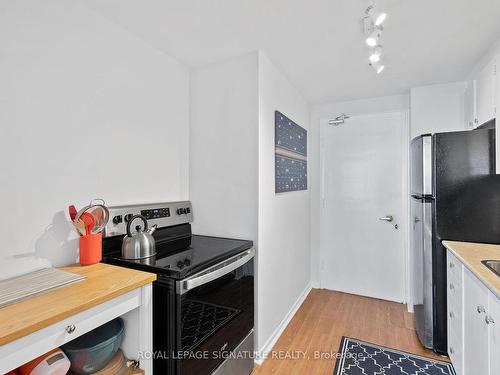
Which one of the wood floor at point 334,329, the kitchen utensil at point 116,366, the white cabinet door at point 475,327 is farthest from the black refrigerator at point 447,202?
the kitchen utensil at point 116,366

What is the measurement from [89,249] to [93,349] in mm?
474

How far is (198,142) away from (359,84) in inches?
67.0

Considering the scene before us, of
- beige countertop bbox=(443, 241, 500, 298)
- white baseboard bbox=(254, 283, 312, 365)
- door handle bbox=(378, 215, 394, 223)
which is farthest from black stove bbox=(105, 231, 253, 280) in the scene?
door handle bbox=(378, 215, 394, 223)

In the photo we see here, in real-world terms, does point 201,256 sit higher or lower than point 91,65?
lower

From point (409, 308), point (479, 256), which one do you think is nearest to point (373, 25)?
point (479, 256)

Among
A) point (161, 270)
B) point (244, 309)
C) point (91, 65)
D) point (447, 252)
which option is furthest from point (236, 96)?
point (447, 252)

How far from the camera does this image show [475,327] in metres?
1.41

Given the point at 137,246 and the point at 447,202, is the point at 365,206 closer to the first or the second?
the point at 447,202

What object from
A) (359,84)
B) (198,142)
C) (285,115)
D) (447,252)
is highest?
(359,84)

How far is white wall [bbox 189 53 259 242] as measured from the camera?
1.97m

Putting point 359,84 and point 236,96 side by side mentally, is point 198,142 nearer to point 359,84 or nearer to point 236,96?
point 236,96

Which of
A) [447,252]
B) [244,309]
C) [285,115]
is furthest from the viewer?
[285,115]

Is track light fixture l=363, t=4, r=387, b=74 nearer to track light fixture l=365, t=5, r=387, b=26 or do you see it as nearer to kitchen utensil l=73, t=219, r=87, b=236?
track light fixture l=365, t=5, r=387, b=26

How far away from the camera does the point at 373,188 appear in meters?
3.07
